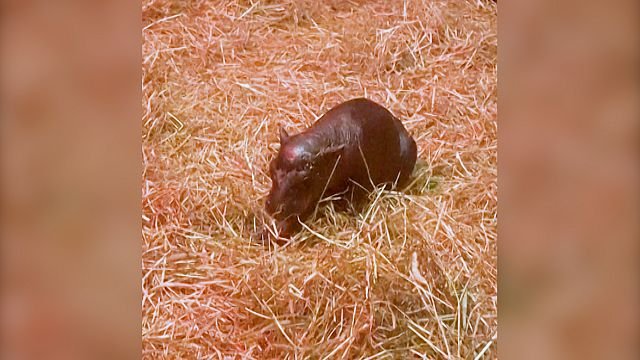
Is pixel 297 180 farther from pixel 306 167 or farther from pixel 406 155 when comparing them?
pixel 406 155

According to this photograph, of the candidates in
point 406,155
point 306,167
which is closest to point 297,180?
point 306,167

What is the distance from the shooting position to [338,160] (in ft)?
2.08

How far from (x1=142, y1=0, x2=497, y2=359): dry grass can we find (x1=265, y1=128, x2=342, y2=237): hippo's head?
0.06 ft

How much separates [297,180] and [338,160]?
46 mm

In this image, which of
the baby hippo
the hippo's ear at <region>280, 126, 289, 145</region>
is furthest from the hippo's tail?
the hippo's ear at <region>280, 126, 289, 145</region>

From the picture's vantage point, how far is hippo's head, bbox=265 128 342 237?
2.03 ft

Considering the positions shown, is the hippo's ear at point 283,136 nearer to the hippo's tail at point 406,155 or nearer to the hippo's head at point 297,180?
the hippo's head at point 297,180

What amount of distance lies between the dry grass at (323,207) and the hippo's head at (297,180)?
0.02m
